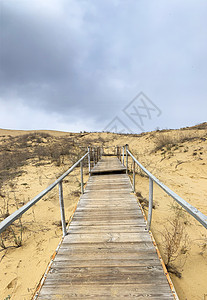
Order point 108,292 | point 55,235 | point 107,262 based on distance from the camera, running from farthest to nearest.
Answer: point 55,235 < point 107,262 < point 108,292

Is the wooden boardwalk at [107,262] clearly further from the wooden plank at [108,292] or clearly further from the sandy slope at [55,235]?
the sandy slope at [55,235]

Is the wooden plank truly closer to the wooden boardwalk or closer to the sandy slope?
the wooden boardwalk

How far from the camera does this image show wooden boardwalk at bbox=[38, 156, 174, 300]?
4.85 feet

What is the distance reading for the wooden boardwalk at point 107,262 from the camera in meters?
1.48

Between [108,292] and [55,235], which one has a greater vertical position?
[108,292]

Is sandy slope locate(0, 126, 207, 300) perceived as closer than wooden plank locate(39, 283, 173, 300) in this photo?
No

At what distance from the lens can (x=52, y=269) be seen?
69.2 inches

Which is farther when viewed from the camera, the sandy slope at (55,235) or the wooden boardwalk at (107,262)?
the sandy slope at (55,235)

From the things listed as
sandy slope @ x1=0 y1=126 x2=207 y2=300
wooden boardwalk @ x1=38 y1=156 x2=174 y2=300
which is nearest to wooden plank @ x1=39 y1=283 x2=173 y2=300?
wooden boardwalk @ x1=38 y1=156 x2=174 y2=300

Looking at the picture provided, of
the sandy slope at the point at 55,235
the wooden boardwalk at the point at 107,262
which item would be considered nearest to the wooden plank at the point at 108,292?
the wooden boardwalk at the point at 107,262

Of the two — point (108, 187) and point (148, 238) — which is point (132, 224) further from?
point (108, 187)

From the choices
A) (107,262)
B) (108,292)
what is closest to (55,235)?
(107,262)

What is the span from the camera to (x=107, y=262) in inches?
71.4

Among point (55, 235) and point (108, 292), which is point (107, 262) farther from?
point (55, 235)
